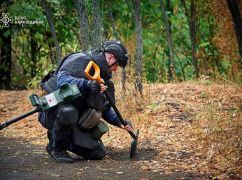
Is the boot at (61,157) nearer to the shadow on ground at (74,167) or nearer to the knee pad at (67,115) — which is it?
the shadow on ground at (74,167)

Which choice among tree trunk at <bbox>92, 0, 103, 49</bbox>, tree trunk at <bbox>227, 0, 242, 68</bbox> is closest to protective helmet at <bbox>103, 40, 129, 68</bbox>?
tree trunk at <bbox>227, 0, 242, 68</bbox>

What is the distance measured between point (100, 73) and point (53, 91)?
1.95 feet

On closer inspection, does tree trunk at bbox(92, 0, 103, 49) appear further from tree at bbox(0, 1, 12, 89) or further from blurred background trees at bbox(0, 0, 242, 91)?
tree at bbox(0, 1, 12, 89)

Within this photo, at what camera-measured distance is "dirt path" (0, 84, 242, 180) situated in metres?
5.46

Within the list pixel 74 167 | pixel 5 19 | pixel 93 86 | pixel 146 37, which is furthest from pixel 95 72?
pixel 146 37

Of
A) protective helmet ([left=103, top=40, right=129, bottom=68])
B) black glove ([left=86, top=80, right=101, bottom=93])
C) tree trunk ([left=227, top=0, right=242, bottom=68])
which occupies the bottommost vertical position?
black glove ([left=86, top=80, right=101, bottom=93])

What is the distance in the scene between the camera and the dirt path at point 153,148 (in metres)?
5.46

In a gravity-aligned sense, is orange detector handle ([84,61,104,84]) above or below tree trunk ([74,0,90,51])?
below

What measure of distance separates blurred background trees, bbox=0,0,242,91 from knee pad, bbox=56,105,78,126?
11.5ft

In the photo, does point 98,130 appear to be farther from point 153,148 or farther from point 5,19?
point 5,19

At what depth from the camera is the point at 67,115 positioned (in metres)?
5.87

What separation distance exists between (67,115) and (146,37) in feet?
27.8

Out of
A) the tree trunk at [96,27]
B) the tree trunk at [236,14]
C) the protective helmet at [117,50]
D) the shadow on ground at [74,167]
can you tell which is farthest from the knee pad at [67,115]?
the tree trunk at [96,27]

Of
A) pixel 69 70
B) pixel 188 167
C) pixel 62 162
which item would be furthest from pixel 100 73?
pixel 188 167
